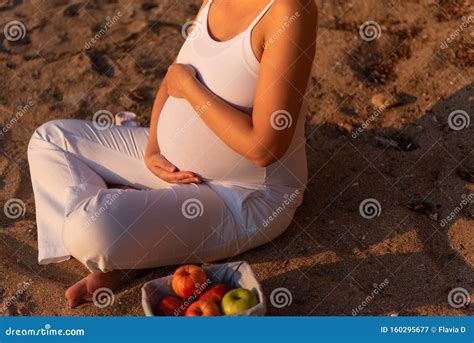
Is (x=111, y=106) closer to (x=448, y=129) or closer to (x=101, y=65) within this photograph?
(x=101, y=65)

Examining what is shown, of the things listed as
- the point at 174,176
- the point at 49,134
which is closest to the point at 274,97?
the point at 174,176

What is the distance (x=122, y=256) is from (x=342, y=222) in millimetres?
1011

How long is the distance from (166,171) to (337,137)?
3.87 ft

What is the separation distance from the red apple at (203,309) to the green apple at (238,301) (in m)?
0.03

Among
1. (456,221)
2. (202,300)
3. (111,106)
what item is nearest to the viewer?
(202,300)

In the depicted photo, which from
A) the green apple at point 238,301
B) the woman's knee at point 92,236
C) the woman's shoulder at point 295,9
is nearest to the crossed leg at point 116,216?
the woman's knee at point 92,236

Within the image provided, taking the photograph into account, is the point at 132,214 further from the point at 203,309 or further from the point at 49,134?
the point at 49,134

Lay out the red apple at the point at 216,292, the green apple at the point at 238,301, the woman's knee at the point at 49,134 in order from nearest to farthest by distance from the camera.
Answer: the green apple at the point at 238,301, the red apple at the point at 216,292, the woman's knee at the point at 49,134

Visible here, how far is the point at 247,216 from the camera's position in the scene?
3.02 meters

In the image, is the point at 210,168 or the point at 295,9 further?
the point at 210,168

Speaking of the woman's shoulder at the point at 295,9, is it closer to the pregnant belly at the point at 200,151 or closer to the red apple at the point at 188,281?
the pregnant belly at the point at 200,151

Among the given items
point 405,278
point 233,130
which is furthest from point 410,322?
point 233,130

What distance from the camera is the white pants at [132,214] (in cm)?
288

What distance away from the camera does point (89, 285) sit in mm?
3021
